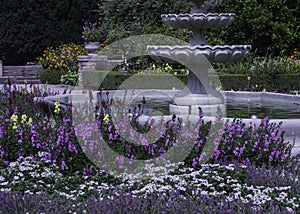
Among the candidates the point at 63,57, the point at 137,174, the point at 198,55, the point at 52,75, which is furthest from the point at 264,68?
the point at 137,174

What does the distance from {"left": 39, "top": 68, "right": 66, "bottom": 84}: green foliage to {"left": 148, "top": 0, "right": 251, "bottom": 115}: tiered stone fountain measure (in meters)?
10.6

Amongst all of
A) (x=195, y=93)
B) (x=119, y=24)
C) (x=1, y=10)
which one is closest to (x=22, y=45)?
(x=1, y=10)

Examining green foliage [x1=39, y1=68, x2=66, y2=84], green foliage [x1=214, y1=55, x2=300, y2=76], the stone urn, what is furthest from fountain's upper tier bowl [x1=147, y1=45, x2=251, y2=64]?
the stone urn

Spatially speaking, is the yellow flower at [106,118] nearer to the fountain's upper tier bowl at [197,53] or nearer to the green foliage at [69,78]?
the fountain's upper tier bowl at [197,53]

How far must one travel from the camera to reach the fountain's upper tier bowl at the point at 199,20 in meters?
8.34

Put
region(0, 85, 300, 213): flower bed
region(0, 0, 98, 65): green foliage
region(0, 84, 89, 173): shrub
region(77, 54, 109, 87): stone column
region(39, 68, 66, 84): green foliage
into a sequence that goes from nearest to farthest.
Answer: region(0, 85, 300, 213): flower bed < region(0, 84, 89, 173): shrub < region(77, 54, 109, 87): stone column < region(39, 68, 66, 84): green foliage < region(0, 0, 98, 65): green foliage

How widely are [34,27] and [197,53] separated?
1506 centimetres

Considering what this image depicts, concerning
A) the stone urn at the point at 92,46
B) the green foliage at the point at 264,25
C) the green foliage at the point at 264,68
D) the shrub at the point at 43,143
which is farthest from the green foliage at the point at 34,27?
the shrub at the point at 43,143

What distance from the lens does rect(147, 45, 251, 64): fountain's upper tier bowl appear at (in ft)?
25.9

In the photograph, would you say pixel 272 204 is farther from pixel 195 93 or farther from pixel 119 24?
pixel 119 24

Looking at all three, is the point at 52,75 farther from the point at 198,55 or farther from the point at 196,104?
the point at 198,55

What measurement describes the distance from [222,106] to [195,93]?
1.52 feet

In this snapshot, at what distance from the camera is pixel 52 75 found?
62.1 ft

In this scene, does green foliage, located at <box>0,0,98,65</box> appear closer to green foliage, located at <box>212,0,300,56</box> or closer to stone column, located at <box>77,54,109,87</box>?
stone column, located at <box>77,54,109,87</box>
